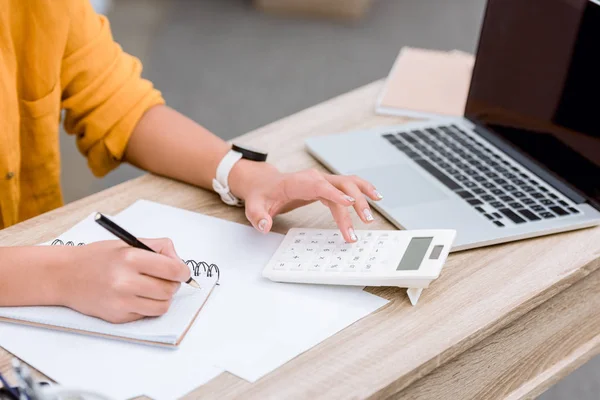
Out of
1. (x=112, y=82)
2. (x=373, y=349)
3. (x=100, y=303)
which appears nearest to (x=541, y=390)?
(x=373, y=349)

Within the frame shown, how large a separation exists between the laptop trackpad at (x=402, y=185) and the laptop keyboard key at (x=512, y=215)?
0.26 feet

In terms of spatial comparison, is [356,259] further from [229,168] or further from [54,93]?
[54,93]

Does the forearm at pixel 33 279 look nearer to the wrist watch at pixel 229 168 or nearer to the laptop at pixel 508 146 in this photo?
the wrist watch at pixel 229 168

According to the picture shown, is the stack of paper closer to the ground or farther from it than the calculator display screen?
closer to the ground

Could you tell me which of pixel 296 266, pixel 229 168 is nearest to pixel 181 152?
pixel 229 168

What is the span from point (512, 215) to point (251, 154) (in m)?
0.35

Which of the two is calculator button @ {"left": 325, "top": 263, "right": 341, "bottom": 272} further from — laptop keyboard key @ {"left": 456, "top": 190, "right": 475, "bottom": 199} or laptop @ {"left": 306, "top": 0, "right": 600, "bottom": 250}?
laptop keyboard key @ {"left": 456, "top": 190, "right": 475, "bottom": 199}

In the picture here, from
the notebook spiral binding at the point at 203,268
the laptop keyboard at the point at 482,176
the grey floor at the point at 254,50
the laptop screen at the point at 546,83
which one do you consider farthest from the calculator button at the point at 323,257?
the grey floor at the point at 254,50

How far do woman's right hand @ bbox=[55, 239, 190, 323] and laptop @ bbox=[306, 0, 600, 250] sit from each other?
328 millimetres

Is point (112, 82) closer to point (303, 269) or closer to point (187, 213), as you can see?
point (187, 213)

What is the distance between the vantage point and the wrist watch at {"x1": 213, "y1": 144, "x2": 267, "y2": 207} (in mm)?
1026

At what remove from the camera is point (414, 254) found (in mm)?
862

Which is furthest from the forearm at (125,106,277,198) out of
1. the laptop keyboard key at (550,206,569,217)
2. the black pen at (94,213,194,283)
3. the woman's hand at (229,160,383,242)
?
the laptop keyboard key at (550,206,569,217)

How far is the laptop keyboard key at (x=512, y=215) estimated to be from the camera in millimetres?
968
